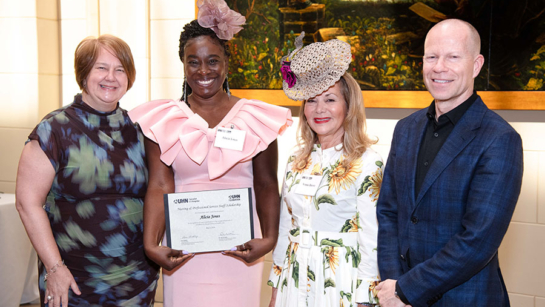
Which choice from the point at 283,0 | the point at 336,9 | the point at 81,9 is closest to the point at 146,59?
the point at 81,9

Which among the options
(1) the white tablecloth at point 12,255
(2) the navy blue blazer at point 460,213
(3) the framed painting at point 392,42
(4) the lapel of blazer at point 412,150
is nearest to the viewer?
(2) the navy blue blazer at point 460,213

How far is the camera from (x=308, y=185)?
222 cm

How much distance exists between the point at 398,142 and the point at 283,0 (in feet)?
7.76

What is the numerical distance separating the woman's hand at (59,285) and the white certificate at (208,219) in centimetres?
52

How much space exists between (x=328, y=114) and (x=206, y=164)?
0.65 meters

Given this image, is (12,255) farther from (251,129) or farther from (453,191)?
(453,191)

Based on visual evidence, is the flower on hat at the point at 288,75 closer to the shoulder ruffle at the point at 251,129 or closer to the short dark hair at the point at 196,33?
the shoulder ruffle at the point at 251,129

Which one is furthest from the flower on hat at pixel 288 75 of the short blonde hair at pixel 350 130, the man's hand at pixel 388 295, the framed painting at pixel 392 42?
the framed painting at pixel 392 42

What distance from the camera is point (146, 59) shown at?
4449 millimetres

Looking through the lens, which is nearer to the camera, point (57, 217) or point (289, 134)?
point (57, 217)

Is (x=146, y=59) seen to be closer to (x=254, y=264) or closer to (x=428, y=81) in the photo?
(x=254, y=264)

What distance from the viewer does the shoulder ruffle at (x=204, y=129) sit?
2.35 metres

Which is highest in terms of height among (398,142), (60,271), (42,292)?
(398,142)

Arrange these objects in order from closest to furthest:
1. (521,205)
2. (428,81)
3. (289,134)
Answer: (428,81) < (521,205) < (289,134)
